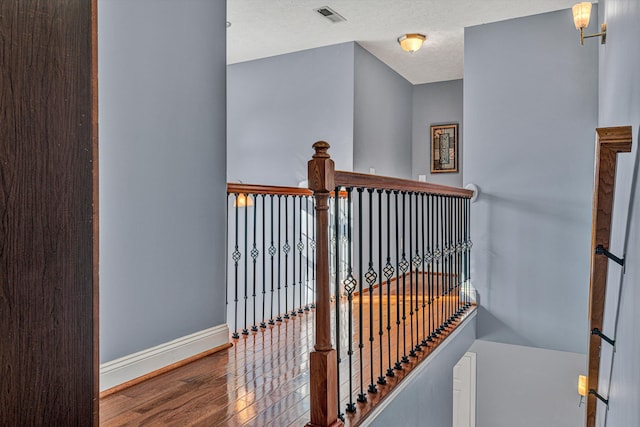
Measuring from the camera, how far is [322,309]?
1.77m

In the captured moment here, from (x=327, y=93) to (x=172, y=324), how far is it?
3065 mm

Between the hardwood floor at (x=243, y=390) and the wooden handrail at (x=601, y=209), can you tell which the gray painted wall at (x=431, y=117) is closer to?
the hardwood floor at (x=243, y=390)

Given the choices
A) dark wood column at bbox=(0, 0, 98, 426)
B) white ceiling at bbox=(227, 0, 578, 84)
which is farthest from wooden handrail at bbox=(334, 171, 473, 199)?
white ceiling at bbox=(227, 0, 578, 84)

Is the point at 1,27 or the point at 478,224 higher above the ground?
the point at 1,27

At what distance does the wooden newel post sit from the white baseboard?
988mm

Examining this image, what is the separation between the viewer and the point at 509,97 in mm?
4043

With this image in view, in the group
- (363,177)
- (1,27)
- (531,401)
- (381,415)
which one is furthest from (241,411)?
(531,401)

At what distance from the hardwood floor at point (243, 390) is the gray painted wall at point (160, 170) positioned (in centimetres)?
24

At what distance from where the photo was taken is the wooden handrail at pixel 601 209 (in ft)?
3.60

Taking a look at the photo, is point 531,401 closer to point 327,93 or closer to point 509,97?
point 509,97

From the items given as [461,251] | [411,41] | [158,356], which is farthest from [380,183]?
[411,41]

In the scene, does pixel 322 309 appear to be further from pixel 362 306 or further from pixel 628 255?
pixel 628 255

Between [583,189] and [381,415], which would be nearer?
[381,415]

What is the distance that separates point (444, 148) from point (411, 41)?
195 centimetres
